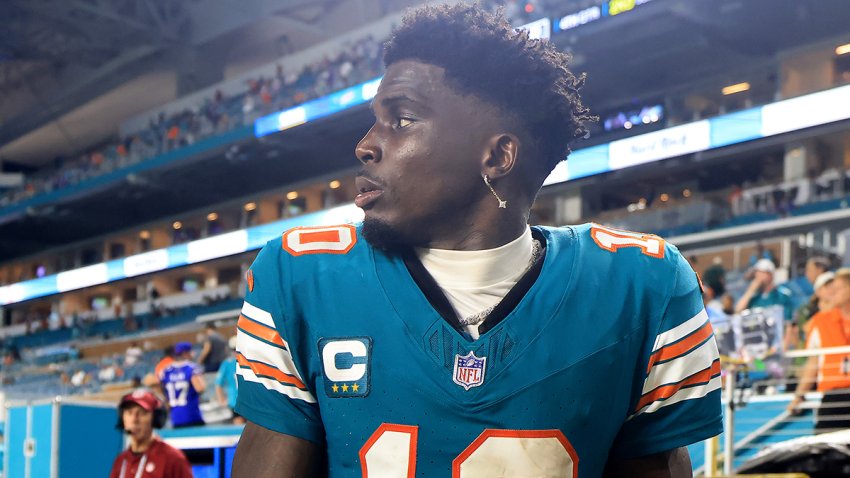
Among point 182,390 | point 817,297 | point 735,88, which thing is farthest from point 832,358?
point 735,88

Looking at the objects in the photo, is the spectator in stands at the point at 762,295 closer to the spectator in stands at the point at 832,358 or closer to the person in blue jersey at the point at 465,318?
the spectator in stands at the point at 832,358

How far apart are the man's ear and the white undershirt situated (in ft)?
0.38

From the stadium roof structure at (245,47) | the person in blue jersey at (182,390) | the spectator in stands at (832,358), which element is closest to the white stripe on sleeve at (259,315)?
the spectator in stands at (832,358)

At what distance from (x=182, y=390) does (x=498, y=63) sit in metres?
5.95

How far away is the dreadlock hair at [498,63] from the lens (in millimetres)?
1542

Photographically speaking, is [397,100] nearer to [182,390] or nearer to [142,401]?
[142,401]

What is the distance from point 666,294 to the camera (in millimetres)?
1508

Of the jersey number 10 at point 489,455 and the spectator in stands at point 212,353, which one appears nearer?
the jersey number 10 at point 489,455

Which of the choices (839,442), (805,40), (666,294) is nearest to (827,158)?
(805,40)

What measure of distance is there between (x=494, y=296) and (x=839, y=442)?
3.23m

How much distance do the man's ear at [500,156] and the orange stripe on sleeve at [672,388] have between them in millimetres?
404

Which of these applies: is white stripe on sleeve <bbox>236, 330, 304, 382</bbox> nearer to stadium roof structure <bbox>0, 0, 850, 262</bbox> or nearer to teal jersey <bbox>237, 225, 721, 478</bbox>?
teal jersey <bbox>237, 225, 721, 478</bbox>

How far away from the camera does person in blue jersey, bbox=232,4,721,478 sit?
1.39 meters

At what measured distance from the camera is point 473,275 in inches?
59.8
